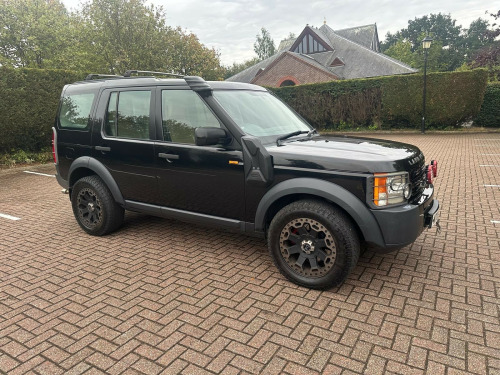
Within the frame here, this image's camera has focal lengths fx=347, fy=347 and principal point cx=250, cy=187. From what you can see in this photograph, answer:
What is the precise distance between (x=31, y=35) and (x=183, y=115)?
647 inches

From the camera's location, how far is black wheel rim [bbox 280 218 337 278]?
A: 3126 millimetres

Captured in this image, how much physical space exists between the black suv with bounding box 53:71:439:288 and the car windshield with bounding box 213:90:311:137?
17mm

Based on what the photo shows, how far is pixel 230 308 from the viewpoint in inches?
118

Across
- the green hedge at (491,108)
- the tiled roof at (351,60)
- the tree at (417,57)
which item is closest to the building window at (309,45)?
the tiled roof at (351,60)

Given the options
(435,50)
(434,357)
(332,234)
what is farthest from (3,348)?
(435,50)

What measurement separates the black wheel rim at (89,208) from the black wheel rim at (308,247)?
275 cm

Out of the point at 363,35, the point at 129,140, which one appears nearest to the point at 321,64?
the point at 363,35

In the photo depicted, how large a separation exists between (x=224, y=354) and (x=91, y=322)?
3.92ft

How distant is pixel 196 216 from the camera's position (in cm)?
390

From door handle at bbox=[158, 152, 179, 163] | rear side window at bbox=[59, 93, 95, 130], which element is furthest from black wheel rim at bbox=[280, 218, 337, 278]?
rear side window at bbox=[59, 93, 95, 130]

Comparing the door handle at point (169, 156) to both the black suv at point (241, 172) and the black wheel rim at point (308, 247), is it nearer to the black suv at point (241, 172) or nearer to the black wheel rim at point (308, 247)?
the black suv at point (241, 172)

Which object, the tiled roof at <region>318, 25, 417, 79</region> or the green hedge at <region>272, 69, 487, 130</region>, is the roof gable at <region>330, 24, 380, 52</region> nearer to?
the tiled roof at <region>318, 25, 417, 79</region>

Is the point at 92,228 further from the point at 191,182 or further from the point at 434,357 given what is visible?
the point at 434,357

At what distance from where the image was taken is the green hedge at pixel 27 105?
1053 centimetres
